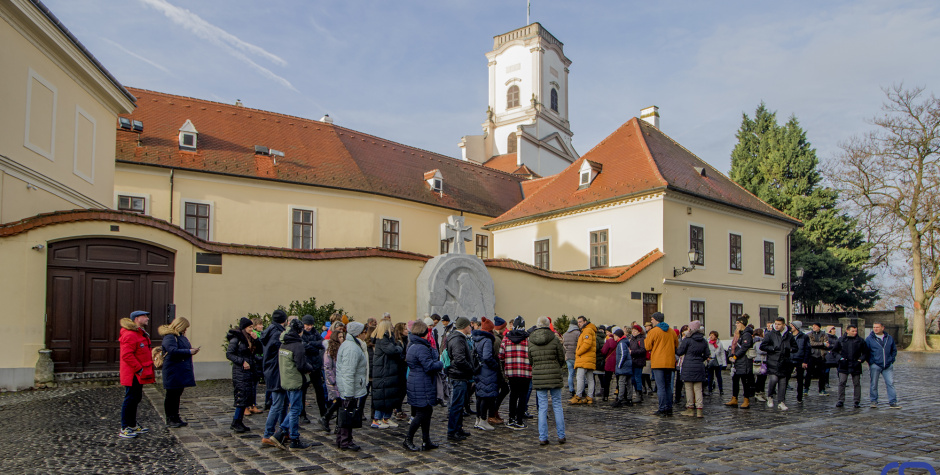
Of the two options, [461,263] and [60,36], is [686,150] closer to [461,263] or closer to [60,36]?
[461,263]

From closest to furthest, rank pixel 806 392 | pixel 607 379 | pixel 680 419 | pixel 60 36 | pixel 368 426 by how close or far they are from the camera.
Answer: pixel 368 426, pixel 680 419, pixel 607 379, pixel 806 392, pixel 60 36

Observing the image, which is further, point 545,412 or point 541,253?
point 541,253

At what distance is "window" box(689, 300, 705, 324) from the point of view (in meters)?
25.4

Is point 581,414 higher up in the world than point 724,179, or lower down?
lower down

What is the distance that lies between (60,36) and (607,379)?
15.4m

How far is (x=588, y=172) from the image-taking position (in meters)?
27.9

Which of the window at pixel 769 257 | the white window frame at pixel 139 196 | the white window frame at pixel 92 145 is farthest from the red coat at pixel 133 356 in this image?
the window at pixel 769 257

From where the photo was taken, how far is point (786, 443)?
876 cm

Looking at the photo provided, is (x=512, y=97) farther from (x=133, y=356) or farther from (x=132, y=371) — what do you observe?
(x=132, y=371)

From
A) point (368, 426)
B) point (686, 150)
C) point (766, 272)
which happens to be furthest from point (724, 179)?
point (368, 426)

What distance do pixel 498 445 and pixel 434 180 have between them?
24.2 meters

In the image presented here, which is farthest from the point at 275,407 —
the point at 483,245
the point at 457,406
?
the point at 483,245

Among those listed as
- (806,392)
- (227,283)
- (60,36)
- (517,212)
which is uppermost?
(60,36)

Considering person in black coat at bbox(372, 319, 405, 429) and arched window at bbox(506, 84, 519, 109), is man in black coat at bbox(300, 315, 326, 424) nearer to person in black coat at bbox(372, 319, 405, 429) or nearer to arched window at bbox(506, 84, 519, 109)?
person in black coat at bbox(372, 319, 405, 429)
